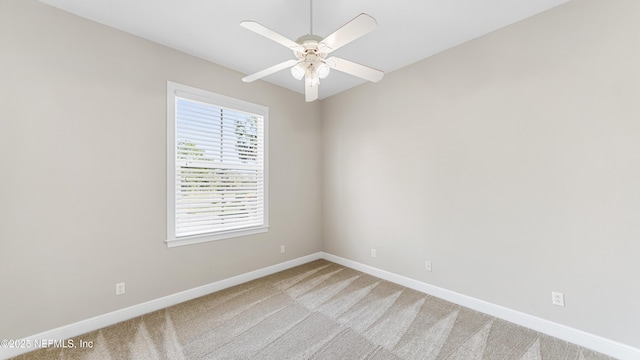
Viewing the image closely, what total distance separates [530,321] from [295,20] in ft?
11.4

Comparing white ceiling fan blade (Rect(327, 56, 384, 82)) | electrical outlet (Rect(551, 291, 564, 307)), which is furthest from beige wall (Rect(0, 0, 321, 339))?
electrical outlet (Rect(551, 291, 564, 307))

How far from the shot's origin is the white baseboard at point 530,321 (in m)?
1.85

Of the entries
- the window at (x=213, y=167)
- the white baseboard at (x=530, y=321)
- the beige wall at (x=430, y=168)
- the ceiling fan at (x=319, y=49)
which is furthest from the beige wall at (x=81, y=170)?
the white baseboard at (x=530, y=321)

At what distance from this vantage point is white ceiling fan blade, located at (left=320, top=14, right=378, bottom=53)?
138 centimetres

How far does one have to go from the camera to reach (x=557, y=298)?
6.91ft

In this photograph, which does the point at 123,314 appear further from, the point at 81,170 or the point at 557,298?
the point at 557,298

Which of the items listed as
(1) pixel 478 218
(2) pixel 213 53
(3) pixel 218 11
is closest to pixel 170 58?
(2) pixel 213 53

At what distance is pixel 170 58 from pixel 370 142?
2656 millimetres

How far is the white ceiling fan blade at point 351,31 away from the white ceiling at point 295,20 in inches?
25.0

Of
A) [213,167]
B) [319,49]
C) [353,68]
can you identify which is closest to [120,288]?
[213,167]

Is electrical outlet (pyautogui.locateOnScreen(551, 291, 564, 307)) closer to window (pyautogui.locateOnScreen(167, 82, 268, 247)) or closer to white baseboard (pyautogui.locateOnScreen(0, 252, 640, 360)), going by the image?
white baseboard (pyautogui.locateOnScreen(0, 252, 640, 360))

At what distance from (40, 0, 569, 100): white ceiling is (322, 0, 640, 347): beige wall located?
291 mm

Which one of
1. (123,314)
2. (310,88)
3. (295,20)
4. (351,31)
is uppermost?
(295,20)

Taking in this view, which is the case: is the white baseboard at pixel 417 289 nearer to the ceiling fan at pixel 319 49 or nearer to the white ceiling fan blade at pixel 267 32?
the ceiling fan at pixel 319 49
